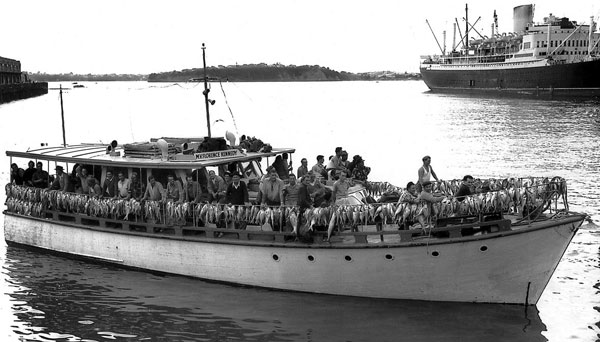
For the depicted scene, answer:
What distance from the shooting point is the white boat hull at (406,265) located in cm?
1484

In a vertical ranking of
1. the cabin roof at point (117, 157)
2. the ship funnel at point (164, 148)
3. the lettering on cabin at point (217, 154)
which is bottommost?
the cabin roof at point (117, 157)

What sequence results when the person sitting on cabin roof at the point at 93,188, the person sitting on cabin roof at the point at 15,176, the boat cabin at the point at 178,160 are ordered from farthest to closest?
the person sitting on cabin roof at the point at 15,176 < the person sitting on cabin roof at the point at 93,188 < the boat cabin at the point at 178,160

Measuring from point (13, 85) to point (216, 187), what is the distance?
13211 cm

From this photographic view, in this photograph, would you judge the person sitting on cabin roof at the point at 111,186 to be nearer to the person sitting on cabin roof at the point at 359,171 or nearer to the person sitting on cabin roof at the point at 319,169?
the person sitting on cabin roof at the point at 319,169

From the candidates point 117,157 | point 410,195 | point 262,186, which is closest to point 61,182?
point 117,157

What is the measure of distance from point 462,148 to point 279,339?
133 feet

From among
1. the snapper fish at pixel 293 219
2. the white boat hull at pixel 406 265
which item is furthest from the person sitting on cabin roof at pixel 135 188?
the snapper fish at pixel 293 219

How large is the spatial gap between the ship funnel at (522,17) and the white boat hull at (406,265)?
428ft

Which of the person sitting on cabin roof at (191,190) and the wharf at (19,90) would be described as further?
the wharf at (19,90)

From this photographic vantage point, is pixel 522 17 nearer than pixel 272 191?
No

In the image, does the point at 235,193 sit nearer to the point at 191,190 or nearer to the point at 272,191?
the point at 272,191

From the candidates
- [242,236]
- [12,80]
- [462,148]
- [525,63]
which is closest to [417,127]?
[462,148]

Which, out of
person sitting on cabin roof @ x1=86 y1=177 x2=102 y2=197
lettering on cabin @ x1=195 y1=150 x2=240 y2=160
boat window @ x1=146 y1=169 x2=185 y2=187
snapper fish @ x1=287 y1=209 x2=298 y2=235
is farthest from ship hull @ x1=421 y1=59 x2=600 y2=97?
snapper fish @ x1=287 y1=209 x2=298 y2=235

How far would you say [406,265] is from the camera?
49.6ft
